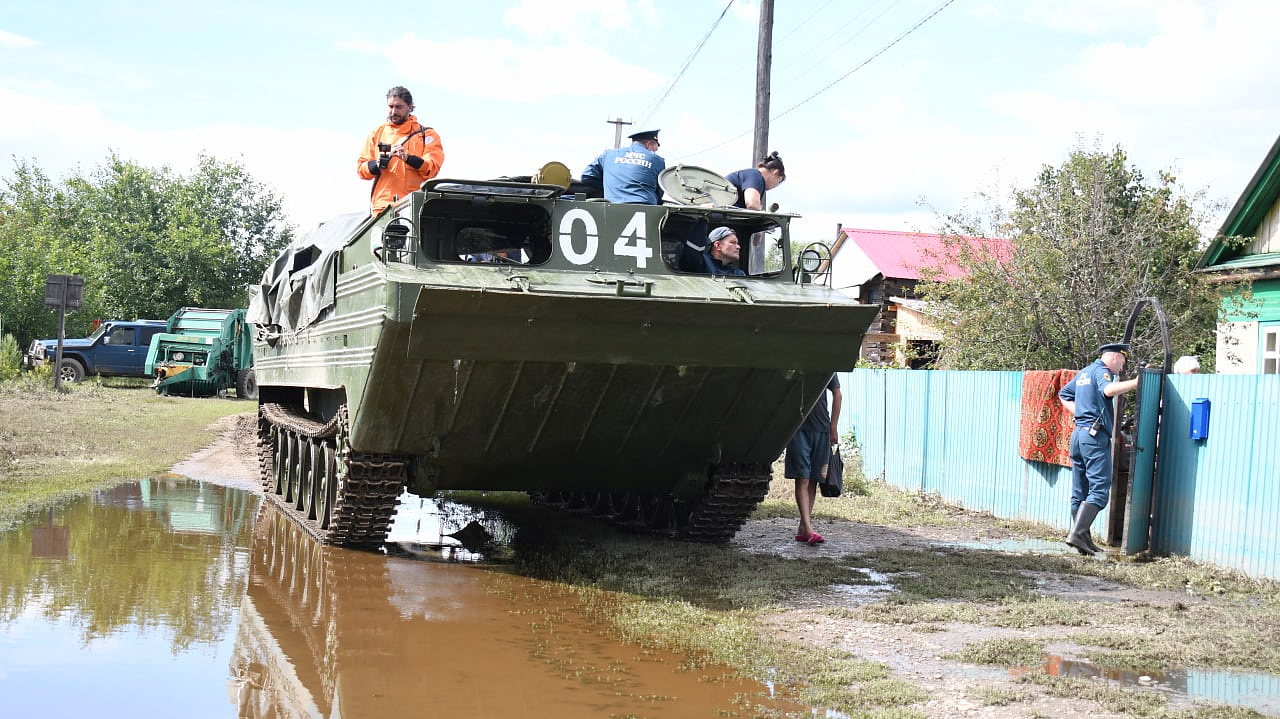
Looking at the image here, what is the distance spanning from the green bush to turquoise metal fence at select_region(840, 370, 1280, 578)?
19.5 meters

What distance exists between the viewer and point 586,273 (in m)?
7.66

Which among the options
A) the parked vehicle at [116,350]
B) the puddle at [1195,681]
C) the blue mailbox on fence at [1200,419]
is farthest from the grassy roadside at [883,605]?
the parked vehicle at [116,350]

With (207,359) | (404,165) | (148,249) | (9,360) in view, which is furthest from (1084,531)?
(148,249)

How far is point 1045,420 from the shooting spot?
35.4ft

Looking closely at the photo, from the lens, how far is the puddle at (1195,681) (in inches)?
206

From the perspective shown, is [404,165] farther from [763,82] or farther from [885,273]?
[885,273]

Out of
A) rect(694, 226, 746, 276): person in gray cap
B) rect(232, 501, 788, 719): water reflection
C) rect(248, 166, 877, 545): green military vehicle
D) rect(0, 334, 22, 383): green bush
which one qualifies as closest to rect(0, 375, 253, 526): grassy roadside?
rect(0, 334, 22, 383): green bush

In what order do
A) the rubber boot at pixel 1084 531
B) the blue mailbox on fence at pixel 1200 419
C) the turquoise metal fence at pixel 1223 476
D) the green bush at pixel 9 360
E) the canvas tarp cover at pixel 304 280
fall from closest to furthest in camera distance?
the turquoise metal fence at pixel 1223 476 → the blue mailbox on fence at pixel 1200 419 → the rubber boot at pixel 1084 531 → the canvas tarp cover at pixel 304 280 → the green bush at pixel 9 360

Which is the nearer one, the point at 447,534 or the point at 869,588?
the point at 869,588

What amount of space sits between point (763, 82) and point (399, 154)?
659 cm

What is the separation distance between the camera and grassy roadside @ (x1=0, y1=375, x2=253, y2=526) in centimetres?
1116

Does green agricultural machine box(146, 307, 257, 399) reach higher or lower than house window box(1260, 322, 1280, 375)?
lower

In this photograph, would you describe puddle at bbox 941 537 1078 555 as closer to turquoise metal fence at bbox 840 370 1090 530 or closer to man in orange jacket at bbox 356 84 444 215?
turquoise metal fence at bbox 840 370 1090 530

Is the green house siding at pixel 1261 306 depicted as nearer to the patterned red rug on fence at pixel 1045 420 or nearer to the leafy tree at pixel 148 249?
the patterned red rug on fence at pixel 1045 420
